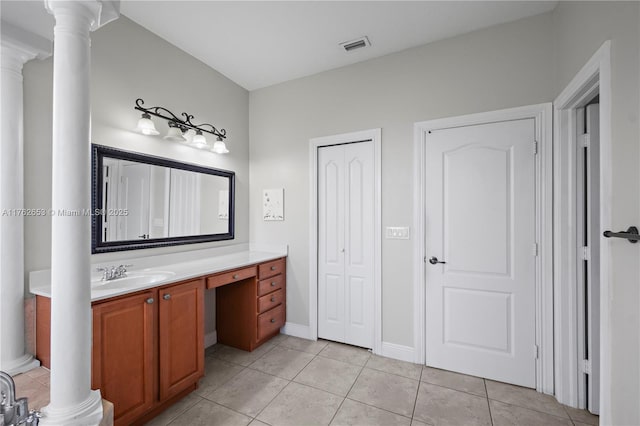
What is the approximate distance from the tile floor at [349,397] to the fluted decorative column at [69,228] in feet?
2.99

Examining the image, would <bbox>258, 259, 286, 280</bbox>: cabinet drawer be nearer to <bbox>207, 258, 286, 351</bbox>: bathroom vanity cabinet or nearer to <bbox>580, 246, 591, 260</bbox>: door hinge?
<bbox>207, 258, 286, 351</bbox>: bathroom vanity cabinet

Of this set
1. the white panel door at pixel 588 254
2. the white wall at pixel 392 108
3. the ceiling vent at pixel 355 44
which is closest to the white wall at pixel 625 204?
the white panel door at pixel 588 254

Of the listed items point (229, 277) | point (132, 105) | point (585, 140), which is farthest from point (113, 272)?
point (585, 140)

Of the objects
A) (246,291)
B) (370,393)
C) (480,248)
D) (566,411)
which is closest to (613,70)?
(480,248)

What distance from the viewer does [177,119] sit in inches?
96.0

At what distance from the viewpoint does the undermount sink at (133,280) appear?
5.78 ft

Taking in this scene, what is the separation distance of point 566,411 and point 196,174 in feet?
11.2

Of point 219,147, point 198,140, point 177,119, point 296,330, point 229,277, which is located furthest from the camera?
point 296,330

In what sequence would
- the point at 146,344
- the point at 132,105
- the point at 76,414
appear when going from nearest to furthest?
the point at 76,414 → the point at 146,344 → the point at 132,105

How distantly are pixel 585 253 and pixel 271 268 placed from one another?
249cm

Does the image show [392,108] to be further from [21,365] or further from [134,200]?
[21,365]

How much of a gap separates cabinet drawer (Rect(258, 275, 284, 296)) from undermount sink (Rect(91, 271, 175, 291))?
889mm

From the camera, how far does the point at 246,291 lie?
268 cm

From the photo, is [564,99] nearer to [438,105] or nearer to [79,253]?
[438,105]
